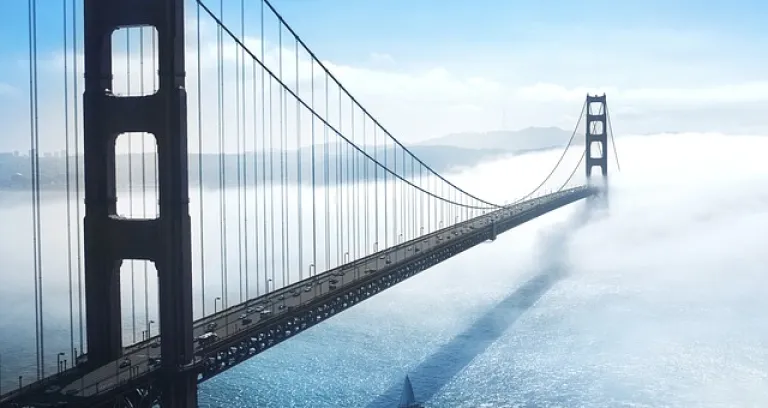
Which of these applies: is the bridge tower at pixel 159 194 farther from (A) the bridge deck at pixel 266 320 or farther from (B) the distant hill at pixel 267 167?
(B) the distant hill at pixel 267 167

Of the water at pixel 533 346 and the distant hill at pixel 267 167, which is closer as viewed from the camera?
the water at pixel 533 346

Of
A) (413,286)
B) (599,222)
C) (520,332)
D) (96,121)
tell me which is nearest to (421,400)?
(520,332)

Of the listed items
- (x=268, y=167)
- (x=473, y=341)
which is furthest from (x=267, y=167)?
(x=473, y=341)

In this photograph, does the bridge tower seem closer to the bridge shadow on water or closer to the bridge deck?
the bridge deck

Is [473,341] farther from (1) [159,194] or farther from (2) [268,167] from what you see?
(2) [268,167]

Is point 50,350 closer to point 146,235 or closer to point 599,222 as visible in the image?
point 146,235

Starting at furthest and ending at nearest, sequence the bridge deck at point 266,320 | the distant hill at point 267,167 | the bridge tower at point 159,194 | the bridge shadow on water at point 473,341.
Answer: the distant hill at point 267,167, the bridge shadow on water at point 473,341, the bridge tower at point 159,194, the bridge deck at point 266,320

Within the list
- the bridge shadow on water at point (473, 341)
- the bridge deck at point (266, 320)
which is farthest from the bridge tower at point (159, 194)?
the bridge shadow on water at point (473, 341)
